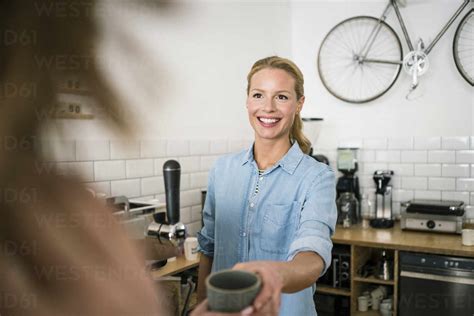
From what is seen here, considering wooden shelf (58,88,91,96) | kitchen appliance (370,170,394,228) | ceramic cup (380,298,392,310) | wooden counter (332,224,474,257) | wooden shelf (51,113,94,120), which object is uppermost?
wooden shelf (58,88,91,96)

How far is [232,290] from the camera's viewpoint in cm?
33

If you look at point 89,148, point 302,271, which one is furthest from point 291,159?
point 89,148

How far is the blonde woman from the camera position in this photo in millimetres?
1447

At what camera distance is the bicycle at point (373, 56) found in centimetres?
320

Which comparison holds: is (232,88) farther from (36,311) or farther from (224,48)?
(36,311)

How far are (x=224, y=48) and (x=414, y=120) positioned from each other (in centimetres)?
155

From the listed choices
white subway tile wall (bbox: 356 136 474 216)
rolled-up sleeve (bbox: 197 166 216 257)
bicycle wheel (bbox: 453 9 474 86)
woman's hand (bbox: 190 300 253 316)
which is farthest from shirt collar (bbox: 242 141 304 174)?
bicycle wheel (bbox: 453 9 474 86)

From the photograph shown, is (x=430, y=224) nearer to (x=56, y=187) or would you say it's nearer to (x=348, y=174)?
(x=348, y=174)

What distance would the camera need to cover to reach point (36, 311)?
0.74 ft

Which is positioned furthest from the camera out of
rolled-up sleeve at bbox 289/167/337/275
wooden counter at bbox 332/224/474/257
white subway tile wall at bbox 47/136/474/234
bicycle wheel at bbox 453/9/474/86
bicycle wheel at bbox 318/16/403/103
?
bicycle wheel at bbox 318/16/403/103

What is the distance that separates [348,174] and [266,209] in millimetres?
2088

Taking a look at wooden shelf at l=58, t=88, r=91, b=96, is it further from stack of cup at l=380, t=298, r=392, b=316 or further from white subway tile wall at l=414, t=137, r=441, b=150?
white subway tile wall at l=414, t=137, r=441, b=150

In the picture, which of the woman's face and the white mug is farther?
the white mug

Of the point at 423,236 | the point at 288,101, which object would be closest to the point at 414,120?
the point at 423,236
